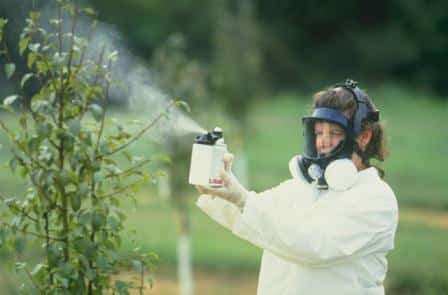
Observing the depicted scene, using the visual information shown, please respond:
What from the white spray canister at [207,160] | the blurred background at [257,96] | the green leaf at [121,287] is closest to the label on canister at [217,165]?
the white spray canister at [207,160]

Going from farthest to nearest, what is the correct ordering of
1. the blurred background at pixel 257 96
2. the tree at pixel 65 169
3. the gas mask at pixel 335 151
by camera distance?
1. the blurred background at pixel 257 96
2. the gas mask at pixel 335 151
3. the tree at pixel 65 169

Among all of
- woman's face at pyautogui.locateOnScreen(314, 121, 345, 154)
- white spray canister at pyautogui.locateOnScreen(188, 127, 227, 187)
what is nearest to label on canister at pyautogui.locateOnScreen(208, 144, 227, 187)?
white spray canister at pyautogui.locateOnScreen(188, 127, 227, 187)

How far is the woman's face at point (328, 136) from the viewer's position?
4125 mm

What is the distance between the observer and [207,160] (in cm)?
379

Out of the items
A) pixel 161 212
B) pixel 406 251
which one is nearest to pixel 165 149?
pixel 406 251

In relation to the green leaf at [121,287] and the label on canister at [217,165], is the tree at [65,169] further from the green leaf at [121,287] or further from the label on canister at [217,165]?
the label on canister at [217,165]

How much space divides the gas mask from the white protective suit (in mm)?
50

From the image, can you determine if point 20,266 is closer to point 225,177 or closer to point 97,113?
point 97,113

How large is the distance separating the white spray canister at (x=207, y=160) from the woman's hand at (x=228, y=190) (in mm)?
25

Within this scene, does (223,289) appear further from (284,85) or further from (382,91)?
(284,85)

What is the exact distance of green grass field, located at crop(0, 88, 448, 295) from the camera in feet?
43.2

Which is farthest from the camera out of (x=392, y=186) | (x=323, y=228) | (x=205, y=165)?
(x=392, y=186)

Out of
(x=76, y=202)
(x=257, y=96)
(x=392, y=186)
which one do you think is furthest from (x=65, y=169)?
(x=392, y=186)

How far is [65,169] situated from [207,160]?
23.8 inches
